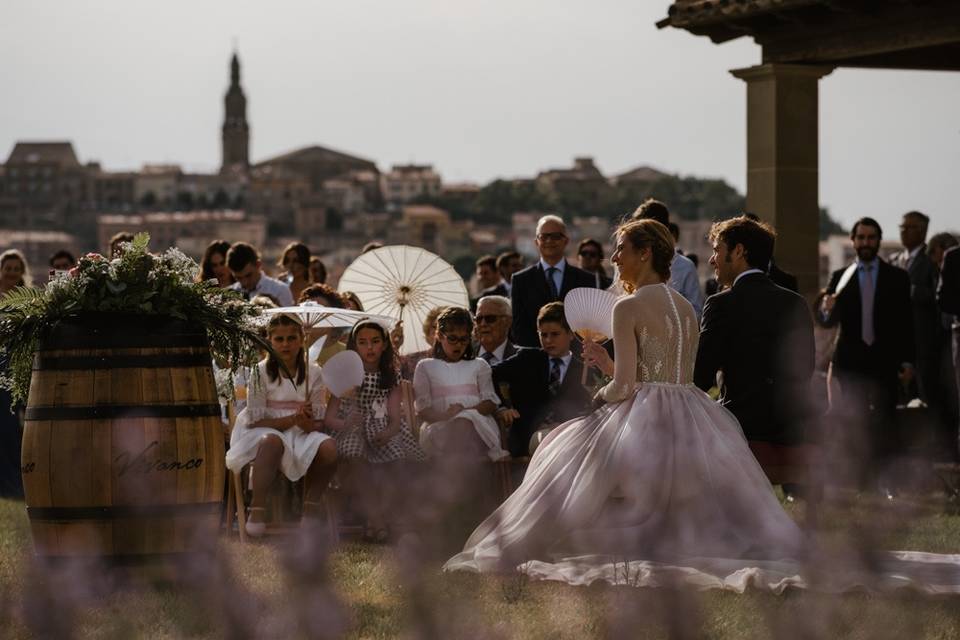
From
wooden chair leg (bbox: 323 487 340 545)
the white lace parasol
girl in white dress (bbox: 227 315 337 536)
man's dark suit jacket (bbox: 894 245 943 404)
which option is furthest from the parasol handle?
man's dark suit jacket (bbox: 894 245 943 404)

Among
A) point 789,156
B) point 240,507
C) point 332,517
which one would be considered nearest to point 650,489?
point 332,517

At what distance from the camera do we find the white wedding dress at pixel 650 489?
6.33m

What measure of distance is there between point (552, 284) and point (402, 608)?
3.93 metres

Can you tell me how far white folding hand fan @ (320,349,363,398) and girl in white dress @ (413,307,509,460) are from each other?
1.32 ft

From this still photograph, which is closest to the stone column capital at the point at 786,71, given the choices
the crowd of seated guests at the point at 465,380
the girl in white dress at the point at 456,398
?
the crowd of seated guests at the point at 465,380

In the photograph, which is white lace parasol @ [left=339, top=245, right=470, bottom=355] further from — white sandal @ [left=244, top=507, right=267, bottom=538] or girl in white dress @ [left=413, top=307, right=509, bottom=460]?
white sandal @ [left=244, top=507, right=267, bottom=538]

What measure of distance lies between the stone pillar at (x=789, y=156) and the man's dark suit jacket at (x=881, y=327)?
5.40ft

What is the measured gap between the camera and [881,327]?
9.77 m

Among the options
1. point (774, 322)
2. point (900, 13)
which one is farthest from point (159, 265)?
point (900, 13)

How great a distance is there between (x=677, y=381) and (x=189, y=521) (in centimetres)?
188

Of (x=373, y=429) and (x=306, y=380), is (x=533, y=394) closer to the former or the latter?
(x=373, y=429)

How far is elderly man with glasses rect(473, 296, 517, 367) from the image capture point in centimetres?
880

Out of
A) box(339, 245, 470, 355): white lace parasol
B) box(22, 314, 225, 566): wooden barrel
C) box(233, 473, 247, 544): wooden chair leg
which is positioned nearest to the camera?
box(22, 314, 225, 566): wooden barrel

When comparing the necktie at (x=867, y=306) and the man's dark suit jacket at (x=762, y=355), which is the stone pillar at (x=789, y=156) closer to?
the necktie at (x=867, y=306)
